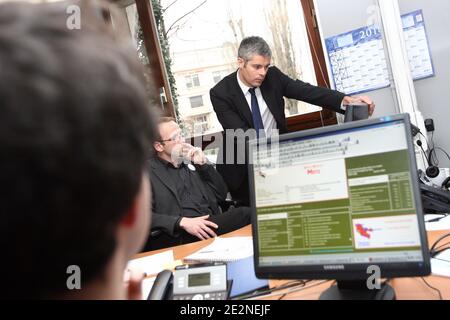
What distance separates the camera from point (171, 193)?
88.2 inches

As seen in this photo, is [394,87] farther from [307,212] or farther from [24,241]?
[24,241]

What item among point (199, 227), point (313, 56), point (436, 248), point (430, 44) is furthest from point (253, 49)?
point (436, 248)

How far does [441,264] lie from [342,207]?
15.2 inches

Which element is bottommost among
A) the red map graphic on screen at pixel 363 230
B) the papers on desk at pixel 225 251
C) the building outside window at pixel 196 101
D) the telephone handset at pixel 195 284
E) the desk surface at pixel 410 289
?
the desk surface at pixel 410 289

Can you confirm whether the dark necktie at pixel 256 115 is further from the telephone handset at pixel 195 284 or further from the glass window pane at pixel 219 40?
the telephone handset at pixel 195 284

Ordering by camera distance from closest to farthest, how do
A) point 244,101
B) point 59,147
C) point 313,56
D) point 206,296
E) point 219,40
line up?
point 59,147
point 206,296
point 244,101
point 313,56
point 219,40

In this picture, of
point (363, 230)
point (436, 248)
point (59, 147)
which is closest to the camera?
point (59, 147)

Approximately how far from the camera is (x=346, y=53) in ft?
9.62

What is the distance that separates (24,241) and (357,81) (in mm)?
2922

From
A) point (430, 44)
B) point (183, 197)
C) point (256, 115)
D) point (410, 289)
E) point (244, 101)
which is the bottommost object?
point (410, 289)

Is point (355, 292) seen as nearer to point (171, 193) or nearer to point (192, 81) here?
point (171, 193)

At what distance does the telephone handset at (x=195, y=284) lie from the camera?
1055 millimetres

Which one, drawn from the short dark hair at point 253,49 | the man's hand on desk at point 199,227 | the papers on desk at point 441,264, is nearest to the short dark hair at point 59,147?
the papers on desk at point 441,264

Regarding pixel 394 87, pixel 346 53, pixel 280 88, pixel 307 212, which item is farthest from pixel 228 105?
pixel 307 212
